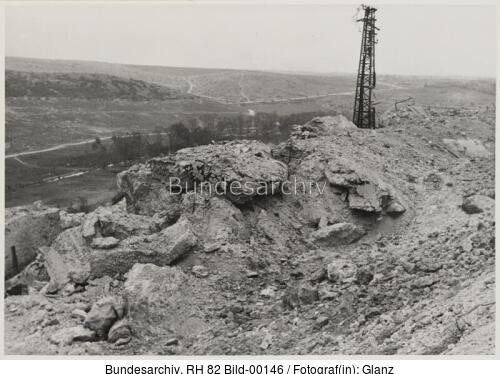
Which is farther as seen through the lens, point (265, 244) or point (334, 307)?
point (265, 244)

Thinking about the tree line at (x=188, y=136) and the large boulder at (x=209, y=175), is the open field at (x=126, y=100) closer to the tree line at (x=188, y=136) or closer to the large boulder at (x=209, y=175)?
the tree line at (x=188, y=136)

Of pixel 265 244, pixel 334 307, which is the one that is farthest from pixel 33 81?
pixel 334 307

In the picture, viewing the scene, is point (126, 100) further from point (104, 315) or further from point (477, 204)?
point (477, 204)

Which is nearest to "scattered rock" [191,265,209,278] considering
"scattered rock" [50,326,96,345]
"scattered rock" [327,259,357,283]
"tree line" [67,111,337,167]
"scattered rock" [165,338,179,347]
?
"scattered rock" [165,338,179,347]

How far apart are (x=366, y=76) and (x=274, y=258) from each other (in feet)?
23.3

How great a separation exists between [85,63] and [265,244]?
742 cm

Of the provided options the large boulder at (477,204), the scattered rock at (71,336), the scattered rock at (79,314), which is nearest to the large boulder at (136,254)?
the scattered rock at (79,314)

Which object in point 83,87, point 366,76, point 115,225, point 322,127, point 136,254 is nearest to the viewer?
point 136,254

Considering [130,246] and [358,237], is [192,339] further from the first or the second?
[358,237]

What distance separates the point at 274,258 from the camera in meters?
9.65

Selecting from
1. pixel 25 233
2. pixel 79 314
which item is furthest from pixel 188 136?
pixel 79 314

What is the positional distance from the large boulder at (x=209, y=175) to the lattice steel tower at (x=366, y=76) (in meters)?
4.50

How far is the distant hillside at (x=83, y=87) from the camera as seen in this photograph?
40.6ft

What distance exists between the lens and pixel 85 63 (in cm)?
1307
